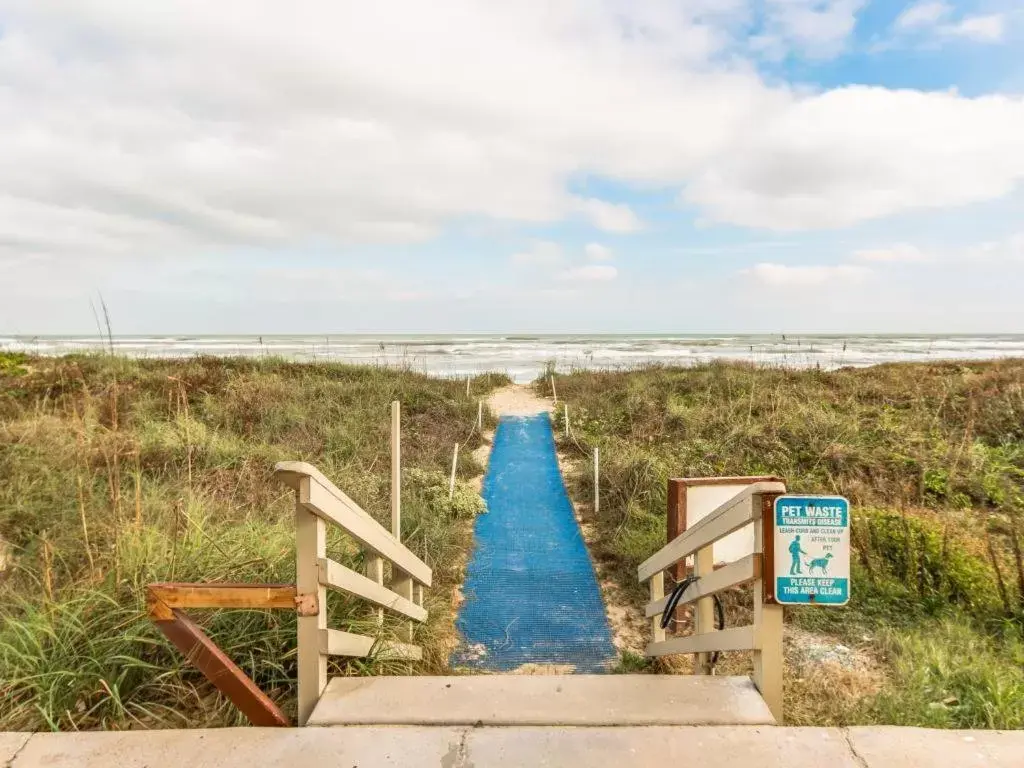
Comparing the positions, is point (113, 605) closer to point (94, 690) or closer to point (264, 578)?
point (94, 690)

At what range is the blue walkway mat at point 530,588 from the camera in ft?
14.1

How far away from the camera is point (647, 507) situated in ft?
22.4

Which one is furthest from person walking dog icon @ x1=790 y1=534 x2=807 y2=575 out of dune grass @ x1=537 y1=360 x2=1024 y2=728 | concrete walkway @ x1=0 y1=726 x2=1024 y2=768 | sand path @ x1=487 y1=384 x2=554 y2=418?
sand path @ x1=487 y1=384 x2=554 y2=418

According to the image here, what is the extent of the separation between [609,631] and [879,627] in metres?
2.01

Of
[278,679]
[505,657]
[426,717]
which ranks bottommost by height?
[505,657]

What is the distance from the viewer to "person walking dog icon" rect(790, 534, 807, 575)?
2232 millimetres

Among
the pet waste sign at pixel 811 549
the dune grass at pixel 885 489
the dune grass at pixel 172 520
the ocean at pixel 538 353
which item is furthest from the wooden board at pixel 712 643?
the ocean at pixel 538 353

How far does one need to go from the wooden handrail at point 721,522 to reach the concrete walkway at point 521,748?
80 centimetres

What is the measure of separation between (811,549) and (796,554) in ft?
0.22

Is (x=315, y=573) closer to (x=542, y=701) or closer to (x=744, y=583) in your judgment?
A: (x=542, y=701)

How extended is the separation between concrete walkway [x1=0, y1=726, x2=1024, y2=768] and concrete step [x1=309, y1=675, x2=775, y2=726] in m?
0.08

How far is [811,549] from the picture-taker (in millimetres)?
2242

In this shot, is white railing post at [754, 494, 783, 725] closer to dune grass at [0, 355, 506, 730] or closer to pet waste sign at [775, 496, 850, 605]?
pet waste sign at [775, 496, 850, 605]

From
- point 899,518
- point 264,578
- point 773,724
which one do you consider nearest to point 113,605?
point 264,578
